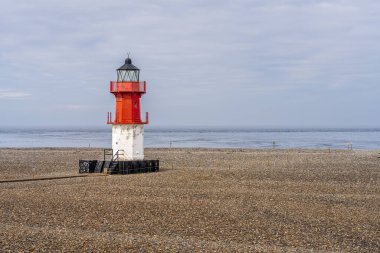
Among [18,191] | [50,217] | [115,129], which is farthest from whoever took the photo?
[115,129]

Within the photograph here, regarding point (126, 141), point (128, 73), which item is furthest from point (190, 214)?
point (128, 73)

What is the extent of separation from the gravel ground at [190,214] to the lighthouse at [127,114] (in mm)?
2467

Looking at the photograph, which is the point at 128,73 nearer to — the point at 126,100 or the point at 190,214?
the point at 126,100

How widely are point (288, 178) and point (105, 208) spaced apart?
37.8 feet

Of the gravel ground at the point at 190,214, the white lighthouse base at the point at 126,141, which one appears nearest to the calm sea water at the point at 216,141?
the white lighthouse base at the point at 126,141

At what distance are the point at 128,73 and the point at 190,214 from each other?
1319 centimetres

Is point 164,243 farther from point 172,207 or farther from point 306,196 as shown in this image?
point 306,196

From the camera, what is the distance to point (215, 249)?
38.1 ft

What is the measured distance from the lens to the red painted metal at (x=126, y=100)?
2712cm

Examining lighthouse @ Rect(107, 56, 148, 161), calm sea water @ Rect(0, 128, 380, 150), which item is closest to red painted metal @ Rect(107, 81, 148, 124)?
lighthouse @ Rect(107, 56, 148, 161)

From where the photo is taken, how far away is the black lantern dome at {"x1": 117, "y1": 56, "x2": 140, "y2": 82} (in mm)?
27141

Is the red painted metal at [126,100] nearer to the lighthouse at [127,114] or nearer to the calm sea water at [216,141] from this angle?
the lighthouse at [127,114]

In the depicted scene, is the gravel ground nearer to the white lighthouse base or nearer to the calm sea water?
the white lighthouse base

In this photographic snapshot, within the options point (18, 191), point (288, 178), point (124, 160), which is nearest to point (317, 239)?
point (18, 191)
